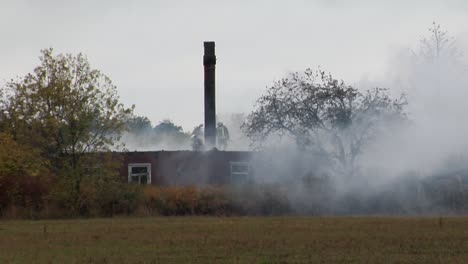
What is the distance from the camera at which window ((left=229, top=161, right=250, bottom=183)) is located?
67688mm

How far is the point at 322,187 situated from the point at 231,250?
3181cm

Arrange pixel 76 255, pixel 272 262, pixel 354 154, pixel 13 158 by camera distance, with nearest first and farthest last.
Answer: pixel 272 262 → pixel 76 255 → pixel 13 158 → pixel 354 154

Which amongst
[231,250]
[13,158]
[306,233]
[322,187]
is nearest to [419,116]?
[322,187]

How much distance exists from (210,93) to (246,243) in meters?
47.0

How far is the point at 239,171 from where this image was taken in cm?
6831

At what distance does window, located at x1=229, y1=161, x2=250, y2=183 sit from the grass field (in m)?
29.7

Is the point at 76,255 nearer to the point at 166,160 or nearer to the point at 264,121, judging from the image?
the point at 264,121

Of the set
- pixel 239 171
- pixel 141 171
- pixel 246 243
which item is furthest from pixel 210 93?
pixel 246 243

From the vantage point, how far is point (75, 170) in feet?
180

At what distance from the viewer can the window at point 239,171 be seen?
222 ft

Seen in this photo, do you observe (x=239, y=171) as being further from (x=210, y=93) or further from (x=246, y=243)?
(x=246, y=243)

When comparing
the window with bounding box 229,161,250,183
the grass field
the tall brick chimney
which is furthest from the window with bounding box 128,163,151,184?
the grass field

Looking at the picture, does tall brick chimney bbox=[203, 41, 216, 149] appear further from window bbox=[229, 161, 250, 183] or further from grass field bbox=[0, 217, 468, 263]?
grass field bbox=[0, 217, 468, 263]

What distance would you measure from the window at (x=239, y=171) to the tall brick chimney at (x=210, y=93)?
20.1ft
